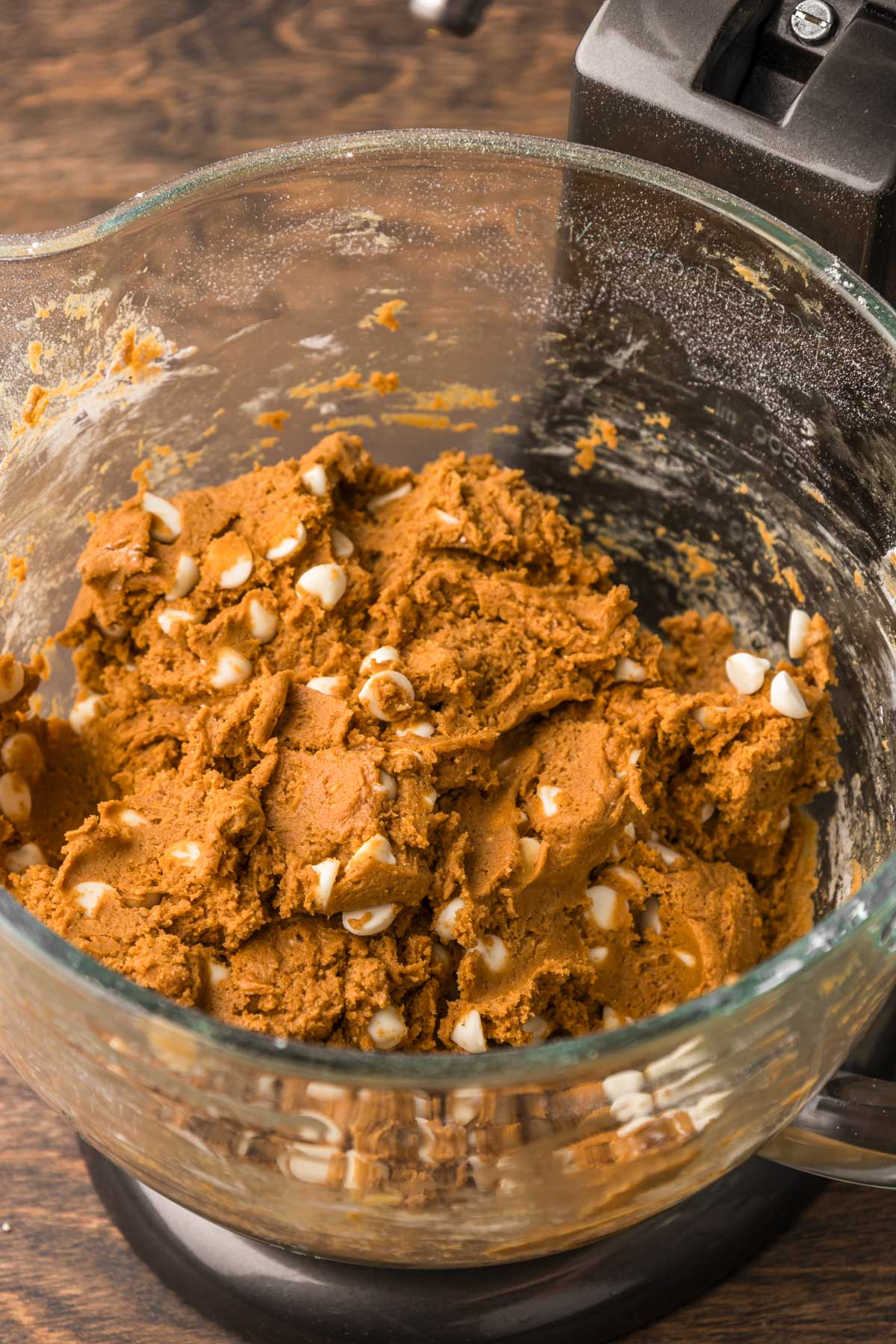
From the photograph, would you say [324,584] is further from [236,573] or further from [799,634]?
[799,634]

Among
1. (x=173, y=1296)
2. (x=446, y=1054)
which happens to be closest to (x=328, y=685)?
(x=446, y=1054)

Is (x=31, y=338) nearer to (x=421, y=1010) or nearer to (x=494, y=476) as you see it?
(x=494, y=476)

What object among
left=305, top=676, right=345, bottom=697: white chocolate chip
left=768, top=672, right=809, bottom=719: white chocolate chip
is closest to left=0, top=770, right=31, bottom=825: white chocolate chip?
left=305, top=676, right=345, bottom=697: white chocolate chip

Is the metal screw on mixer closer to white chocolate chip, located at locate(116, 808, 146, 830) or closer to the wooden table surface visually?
the wooden table surface

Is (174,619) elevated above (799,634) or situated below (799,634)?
below

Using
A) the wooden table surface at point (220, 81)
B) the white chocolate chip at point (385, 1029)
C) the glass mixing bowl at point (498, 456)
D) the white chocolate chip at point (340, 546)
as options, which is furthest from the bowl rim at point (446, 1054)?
the wooden table surface at point (220, 81)

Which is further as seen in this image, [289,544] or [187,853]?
[289,544]
